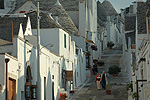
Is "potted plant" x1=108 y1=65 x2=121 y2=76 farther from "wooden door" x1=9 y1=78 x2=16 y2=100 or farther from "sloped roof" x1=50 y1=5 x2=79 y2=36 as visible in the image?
"wooden door" x1=9 y1=78 x2=16 y2=100

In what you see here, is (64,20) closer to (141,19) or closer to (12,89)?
(141,19)

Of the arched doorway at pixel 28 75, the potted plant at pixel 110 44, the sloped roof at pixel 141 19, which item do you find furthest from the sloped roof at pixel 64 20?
the potted plant at pixel 110 44

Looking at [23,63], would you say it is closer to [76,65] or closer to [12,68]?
[12,68]

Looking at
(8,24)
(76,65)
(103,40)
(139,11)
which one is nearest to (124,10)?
(103,40)

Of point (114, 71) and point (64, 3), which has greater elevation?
point (64, 3)

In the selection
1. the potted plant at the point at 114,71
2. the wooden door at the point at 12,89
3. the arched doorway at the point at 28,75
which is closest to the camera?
the wooden door at the point at 12,89

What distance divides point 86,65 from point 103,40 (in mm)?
29264

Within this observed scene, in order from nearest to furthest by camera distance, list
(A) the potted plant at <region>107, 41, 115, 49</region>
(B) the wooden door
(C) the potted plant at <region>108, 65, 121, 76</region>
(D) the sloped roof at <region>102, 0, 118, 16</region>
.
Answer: (B) the wooden door
(C) the potted plant at <region>108, 65, 121, 76</region>
(A) the potted plant at <region>107, 41, 115, 49</region>
(D) the sloped roof at <region>102, 0, 118, 16</region>

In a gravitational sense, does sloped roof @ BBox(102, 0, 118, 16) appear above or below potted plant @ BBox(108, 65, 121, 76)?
above

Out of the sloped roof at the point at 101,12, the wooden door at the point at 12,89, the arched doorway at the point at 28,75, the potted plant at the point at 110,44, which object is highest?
the sloped roof at the point at 101,12

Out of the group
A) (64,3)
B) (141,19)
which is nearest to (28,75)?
(141,19)

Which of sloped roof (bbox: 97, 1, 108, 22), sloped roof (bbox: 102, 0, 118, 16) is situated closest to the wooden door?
sloped roof (bbox: 97, 1, 108, 22)

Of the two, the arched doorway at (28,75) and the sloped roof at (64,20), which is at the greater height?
the sloped roof at (64,20)

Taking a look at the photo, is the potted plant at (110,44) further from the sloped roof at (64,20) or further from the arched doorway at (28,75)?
the arched doorway at (28,75)
